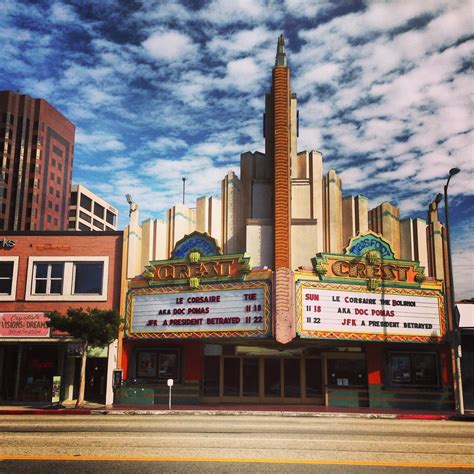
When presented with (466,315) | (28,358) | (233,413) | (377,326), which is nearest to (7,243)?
(28,358)

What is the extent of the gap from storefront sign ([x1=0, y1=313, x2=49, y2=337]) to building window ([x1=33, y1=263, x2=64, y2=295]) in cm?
152

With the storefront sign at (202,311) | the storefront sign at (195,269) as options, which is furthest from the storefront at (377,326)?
the storefront sign at (195,269)

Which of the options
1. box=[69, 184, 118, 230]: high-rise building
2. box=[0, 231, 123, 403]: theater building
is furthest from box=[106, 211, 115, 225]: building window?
box=[0, 231, 123, 403]: theater building

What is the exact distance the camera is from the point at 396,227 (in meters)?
34.3

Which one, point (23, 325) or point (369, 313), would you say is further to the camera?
point (23, 325)

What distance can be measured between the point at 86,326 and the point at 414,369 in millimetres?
17372

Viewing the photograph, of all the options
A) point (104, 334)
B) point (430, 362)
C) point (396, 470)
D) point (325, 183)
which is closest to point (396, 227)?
point (325, 183)

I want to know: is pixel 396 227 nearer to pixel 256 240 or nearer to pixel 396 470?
pixel 256 240

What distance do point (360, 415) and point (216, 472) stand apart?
16.0 metres

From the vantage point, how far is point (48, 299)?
31.9 m

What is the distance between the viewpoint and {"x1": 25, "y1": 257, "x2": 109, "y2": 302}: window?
105ft

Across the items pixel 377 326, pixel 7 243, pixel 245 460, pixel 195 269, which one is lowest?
pixel 245 460

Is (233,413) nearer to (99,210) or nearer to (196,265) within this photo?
(196,265)

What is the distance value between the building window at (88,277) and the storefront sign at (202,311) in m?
2.25
